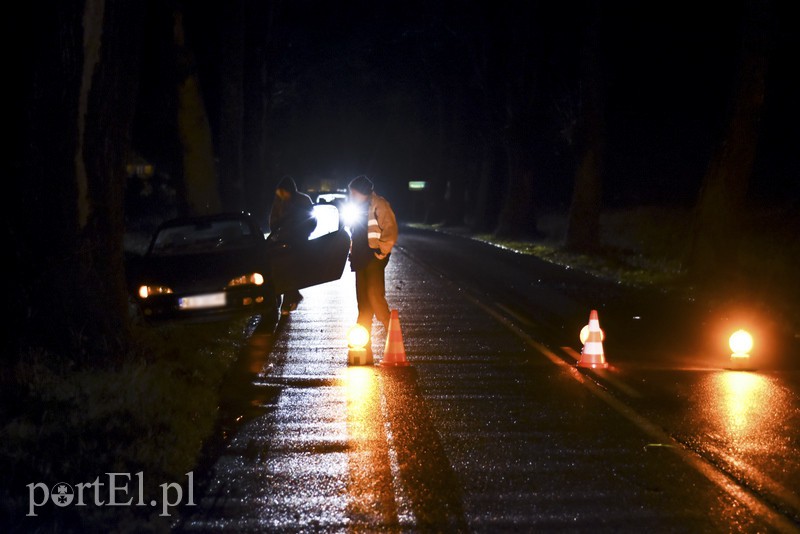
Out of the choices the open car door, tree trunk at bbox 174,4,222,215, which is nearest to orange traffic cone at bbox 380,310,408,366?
the open car door

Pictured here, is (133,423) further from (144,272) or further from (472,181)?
(472,181)

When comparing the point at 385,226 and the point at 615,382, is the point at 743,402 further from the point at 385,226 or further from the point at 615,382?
the point at 385,226

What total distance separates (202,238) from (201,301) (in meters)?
2.23

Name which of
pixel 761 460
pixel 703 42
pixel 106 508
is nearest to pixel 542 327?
pixel 761 460

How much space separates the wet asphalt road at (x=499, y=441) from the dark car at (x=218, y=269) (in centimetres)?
72

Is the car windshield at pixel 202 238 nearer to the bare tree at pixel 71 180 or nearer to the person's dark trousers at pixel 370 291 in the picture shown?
the person's dark trousers at pixel 370 291

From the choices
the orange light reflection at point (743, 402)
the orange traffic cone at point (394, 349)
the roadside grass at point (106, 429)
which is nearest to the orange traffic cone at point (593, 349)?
the orange light reflection at point (743, 402)

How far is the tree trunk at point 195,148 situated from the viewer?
78.2ft

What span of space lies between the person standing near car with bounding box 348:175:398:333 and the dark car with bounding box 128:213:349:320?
8.40ft

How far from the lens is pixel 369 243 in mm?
12070

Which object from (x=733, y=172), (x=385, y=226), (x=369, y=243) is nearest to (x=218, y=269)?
(x=369, y=243)

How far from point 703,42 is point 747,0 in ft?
35.4

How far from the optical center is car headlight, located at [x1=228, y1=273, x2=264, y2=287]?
47.2ft

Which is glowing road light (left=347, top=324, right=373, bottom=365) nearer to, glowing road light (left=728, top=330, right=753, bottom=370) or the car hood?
the car hood
